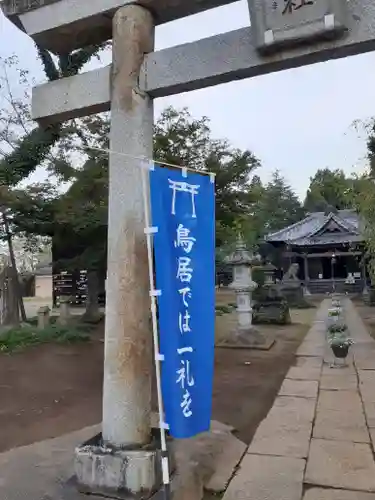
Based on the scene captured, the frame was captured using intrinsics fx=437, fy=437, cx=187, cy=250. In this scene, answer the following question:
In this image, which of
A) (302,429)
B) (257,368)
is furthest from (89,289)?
(302,429)

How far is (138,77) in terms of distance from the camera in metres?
3.23

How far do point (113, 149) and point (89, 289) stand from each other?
36.4ft

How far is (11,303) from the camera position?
1117cm

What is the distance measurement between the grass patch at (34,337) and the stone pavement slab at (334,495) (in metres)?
7.42

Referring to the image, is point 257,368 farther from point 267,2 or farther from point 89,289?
point 89,289

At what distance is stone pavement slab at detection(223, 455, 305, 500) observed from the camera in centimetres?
314

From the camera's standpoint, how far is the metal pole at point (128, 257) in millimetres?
3006

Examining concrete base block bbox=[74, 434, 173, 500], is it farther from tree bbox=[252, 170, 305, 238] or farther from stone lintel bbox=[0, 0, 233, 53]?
tree bbox=[252, 170, 305, 238]

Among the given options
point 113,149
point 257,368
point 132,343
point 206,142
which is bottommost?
point 257,368

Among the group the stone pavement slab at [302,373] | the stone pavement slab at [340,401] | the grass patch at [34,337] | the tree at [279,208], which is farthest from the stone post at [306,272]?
the stone pavement slab at [340,401]

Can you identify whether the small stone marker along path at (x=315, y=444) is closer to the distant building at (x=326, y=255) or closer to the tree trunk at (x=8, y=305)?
the tree trunk at (x=8, y=305)

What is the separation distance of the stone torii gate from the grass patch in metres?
6.92

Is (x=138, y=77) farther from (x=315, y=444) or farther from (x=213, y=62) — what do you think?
(x=315, y=444)

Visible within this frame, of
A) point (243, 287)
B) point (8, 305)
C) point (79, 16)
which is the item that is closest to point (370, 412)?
point (79, 16)
